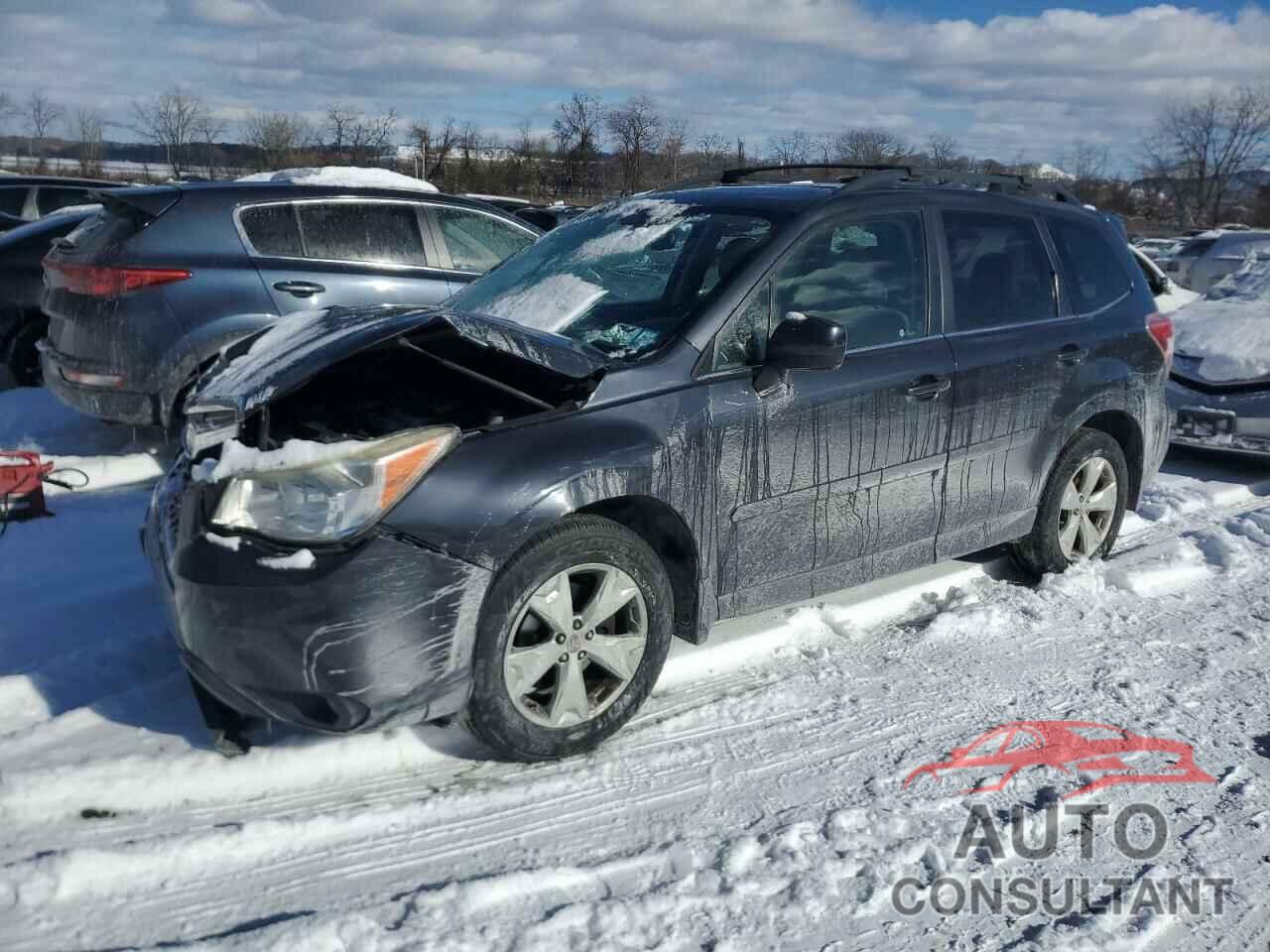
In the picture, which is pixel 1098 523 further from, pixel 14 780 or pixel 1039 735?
pixel 14 780

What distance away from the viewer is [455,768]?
11.1ft

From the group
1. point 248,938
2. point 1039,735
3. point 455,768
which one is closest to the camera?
point 248,938

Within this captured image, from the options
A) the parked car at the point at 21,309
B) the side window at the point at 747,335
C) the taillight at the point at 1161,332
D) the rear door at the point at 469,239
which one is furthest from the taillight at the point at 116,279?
the taillight at the point at 1161,332

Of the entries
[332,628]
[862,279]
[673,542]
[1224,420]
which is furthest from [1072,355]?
[332,628]

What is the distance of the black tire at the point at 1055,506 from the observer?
495 centimetres

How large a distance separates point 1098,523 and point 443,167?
2561cm

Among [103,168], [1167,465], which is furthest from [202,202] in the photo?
[103,168]

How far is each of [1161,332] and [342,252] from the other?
488 centimetres

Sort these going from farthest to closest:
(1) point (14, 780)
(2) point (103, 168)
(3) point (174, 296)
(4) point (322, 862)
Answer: (2) point (103, 168), (3) point (174, 296), (1) point (14, 780), (4) point (322, 862)

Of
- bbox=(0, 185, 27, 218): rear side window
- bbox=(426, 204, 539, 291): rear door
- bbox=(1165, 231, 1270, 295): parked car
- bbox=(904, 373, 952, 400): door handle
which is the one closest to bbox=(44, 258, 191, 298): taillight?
bbox=(426, 204, 539, 291): rear door

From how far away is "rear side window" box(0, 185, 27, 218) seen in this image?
13.3 metres

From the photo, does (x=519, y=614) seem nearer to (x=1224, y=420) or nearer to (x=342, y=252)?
(x=342, y=252)

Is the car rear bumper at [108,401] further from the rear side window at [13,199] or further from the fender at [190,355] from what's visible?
the rear side window at [13,199]

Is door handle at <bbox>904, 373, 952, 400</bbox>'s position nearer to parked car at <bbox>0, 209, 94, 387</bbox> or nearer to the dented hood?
the dented hood
